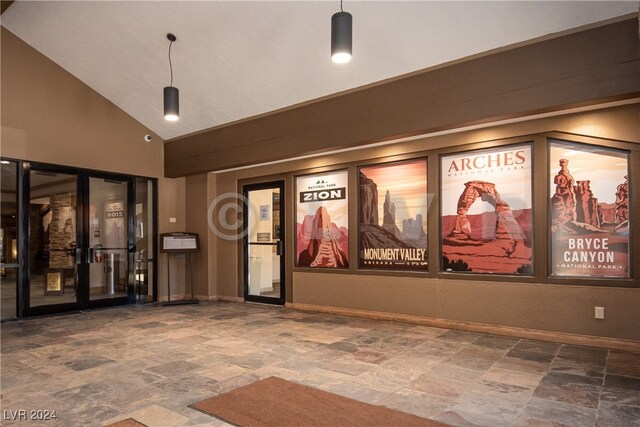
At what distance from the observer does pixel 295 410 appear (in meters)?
3.17

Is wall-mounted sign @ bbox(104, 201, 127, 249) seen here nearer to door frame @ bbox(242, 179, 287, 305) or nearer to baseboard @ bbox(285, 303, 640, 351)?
door frame @ bbox(242, 179, 287, 305)

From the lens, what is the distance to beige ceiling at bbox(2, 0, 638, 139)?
175 inches

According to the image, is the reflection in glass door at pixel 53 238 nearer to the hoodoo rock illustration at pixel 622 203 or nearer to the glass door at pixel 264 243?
the glass door at pixel 264 243

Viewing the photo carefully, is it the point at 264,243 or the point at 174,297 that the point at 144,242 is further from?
the point at 264,243

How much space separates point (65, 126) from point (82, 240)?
2052mm

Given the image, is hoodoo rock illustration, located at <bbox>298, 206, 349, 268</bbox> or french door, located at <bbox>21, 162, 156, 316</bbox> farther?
hoodoo rock illustration, located at <bbox>298, 206, 349, 268</bbox>

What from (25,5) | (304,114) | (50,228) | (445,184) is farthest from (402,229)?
(25,5)

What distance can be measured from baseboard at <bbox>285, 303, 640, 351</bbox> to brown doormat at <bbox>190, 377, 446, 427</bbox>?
2892 millimetres

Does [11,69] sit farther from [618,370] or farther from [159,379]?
[618,370]

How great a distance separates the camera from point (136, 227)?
27.7 ft

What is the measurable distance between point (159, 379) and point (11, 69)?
5881 millimetres

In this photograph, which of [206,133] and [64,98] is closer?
[64,98]

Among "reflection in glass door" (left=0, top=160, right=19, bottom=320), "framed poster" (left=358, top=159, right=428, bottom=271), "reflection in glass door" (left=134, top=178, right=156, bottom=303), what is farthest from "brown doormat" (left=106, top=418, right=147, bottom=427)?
"reflection in glass door" (left=134, top=178, right=156, bottom=303)
